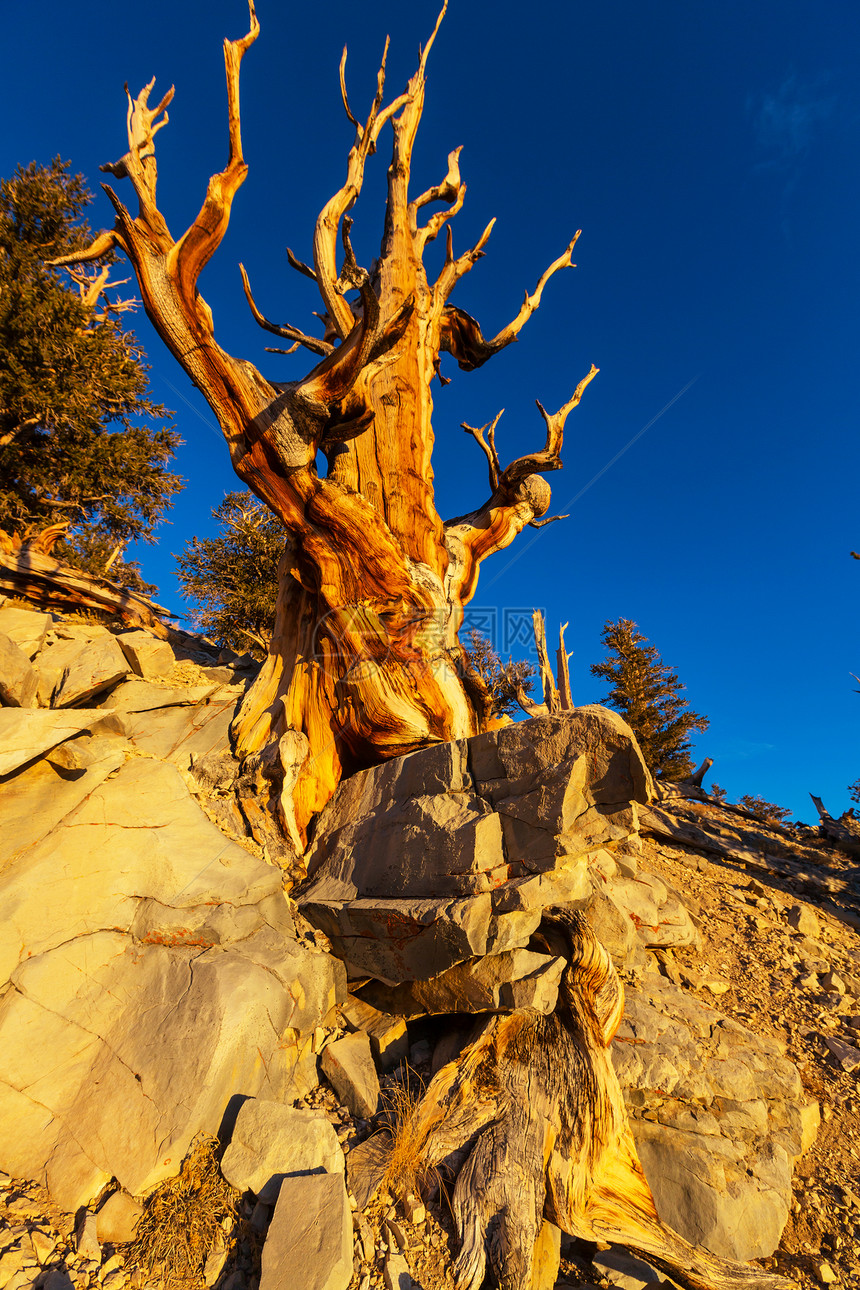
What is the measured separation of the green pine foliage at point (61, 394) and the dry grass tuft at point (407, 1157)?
45.0 feet

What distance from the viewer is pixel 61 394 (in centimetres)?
1167

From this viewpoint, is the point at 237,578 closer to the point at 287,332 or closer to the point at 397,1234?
the point at 287,332

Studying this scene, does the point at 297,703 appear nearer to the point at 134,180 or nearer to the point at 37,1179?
the point at 37,1179

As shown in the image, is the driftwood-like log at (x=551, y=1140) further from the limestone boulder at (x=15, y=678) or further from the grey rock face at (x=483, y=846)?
the limestone boulder at (x=15, y=678)

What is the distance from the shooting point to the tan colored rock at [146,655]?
23.0ft

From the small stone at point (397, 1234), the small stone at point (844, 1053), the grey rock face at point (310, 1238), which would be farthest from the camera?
the small stone at point (844, 1053)

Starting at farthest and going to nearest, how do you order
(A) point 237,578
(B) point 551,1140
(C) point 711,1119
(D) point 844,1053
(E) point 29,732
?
1. (A) point 237,578
2. (D) point 844,1053
3. (E) point 29,732
4. (C) point 711,1119
5. (B) point 551,1140

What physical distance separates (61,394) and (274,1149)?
46.1 feet

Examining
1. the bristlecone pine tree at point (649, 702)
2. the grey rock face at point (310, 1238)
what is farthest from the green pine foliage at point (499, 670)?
the grey rock face at point (310, 1238)

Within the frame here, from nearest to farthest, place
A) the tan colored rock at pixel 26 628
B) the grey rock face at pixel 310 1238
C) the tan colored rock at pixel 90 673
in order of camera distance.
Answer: the grey rock face at pixel 310 1238 < the tan colored rock at pixel 90 673 < the tan colored rock at pixel 26 628

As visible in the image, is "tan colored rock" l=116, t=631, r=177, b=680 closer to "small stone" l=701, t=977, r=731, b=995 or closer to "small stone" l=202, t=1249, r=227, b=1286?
"small stone" l=202, t=1249, r=227, b=1286

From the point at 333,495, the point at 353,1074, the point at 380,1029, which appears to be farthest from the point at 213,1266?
the point at 333,495

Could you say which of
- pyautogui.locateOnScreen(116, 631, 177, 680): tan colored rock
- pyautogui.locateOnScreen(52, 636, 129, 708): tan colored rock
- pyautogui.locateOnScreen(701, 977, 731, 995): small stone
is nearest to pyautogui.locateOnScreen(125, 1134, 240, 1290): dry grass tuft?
pyautogui.locateOnScreen(52, 636, 129, 708): tan colored rock

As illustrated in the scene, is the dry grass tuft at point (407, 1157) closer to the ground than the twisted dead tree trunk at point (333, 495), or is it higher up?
closer to the ground
